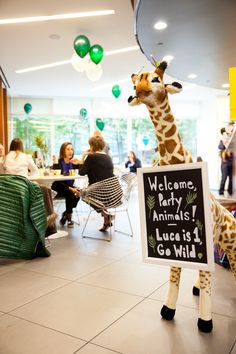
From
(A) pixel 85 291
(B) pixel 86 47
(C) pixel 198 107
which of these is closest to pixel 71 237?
(A) pixel 85 291

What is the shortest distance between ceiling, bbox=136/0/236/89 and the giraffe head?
66.1 inches

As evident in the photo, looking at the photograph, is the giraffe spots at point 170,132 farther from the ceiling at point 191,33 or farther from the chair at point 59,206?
the chair at point 59,206

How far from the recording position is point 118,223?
4.70m

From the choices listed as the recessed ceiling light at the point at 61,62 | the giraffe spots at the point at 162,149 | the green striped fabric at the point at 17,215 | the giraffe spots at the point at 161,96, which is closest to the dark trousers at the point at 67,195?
the green striped fabric at the point at 17,215

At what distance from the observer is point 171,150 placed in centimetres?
173

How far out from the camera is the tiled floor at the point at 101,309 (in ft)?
5.14

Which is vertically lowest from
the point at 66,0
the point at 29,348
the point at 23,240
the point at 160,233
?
the point at 29,348

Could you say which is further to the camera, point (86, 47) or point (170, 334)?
point (86, 47)

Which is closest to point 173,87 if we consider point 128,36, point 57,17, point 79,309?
point 79,309

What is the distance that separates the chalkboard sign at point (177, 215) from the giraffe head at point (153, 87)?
37cm

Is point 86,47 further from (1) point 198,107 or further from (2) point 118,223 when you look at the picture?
(1) point 198,107

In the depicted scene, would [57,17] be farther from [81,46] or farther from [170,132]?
[170,132]

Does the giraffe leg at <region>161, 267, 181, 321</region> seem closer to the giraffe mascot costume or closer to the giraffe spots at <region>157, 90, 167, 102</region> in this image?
the giraffe mascot costume

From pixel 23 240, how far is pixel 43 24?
11.2 feet
